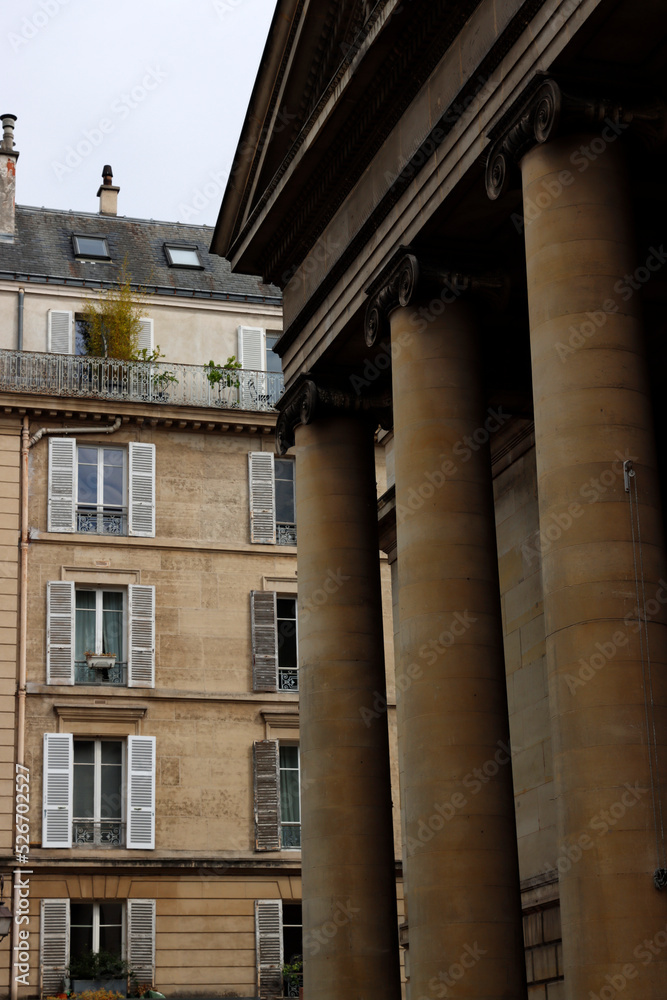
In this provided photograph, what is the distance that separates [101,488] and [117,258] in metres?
9.52

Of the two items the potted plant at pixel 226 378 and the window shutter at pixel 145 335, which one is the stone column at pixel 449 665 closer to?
the potted plant at pixel 226 378

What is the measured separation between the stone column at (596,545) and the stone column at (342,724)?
6.95m

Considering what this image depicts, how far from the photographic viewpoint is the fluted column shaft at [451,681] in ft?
56.2

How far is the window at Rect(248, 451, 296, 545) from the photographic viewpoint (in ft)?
131

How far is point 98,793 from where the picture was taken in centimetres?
3662

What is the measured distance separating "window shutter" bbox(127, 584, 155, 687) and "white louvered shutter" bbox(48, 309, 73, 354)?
750cm

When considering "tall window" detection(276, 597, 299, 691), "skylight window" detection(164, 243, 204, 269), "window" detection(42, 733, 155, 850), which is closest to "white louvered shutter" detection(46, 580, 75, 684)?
"window" detection(42, 733, 155, 850)

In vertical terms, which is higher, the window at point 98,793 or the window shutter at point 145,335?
the window shutter at point 145,335

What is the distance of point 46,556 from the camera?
125 feet

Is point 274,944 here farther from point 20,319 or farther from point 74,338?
point 20,319
